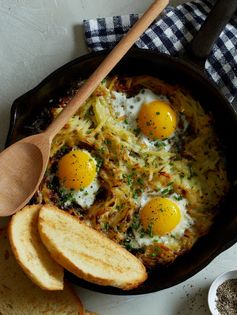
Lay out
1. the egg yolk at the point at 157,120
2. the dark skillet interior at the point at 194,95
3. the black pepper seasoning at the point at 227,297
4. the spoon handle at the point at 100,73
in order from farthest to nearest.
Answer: the black pepper seasoning at the point at 227,297, the egg yolk at the point at 157,120, the dark skillet interior at the point at 194,95, the spoon handle at the point at 100,73

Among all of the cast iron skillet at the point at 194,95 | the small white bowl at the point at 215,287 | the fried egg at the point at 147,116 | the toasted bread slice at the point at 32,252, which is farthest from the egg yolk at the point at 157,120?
the small white bowl at the point at 215,287

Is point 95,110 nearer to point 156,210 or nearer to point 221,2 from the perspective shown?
point 156,210

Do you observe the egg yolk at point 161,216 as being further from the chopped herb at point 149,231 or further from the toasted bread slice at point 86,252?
the toasted bread slice at point 86,252

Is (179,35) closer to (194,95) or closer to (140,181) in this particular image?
(194,95)

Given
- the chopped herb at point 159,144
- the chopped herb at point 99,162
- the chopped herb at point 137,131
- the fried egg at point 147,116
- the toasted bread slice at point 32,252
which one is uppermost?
the fried egg at point 147,116

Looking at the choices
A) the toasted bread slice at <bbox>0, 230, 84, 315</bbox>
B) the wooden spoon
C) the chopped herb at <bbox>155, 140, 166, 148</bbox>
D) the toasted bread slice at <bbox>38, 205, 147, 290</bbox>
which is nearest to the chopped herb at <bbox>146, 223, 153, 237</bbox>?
the toasted bread slice at <bbox>38, 205, 147, 290</bbox>
